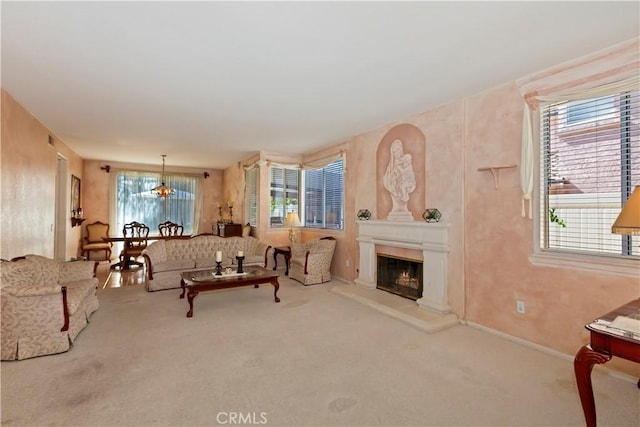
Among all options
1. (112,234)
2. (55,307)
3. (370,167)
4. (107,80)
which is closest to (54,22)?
(107,80)

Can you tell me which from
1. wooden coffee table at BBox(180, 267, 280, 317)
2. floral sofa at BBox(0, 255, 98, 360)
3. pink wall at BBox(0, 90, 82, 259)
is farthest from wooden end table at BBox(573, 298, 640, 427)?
pink wall at BBox(0, 90, 82, 259)

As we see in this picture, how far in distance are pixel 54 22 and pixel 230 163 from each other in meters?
6.61

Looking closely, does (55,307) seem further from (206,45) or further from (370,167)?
(370,167)

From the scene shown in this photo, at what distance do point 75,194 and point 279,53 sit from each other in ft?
24.3

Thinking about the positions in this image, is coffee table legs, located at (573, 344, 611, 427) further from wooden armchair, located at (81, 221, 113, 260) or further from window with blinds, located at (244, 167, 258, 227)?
wooden armchair, located at (81, 221, 113, 260)

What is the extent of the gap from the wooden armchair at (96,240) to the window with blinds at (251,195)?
11.9 feet

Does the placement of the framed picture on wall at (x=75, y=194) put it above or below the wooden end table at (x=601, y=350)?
above

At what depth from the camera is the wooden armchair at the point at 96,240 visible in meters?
7.59

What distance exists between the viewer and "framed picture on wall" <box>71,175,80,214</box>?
23.5 feet

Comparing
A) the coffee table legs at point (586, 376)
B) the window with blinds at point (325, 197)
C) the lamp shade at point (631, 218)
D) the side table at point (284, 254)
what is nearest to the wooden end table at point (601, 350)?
the coffee table legs at point (586, 376)

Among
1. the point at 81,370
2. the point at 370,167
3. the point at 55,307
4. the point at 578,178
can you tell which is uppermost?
the point at 370,167

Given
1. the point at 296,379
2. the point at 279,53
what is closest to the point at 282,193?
the point at 279,53

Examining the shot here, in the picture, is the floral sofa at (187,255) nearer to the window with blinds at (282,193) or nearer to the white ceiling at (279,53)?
the window with blinds at (282,193)

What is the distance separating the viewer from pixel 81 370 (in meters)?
2.55
